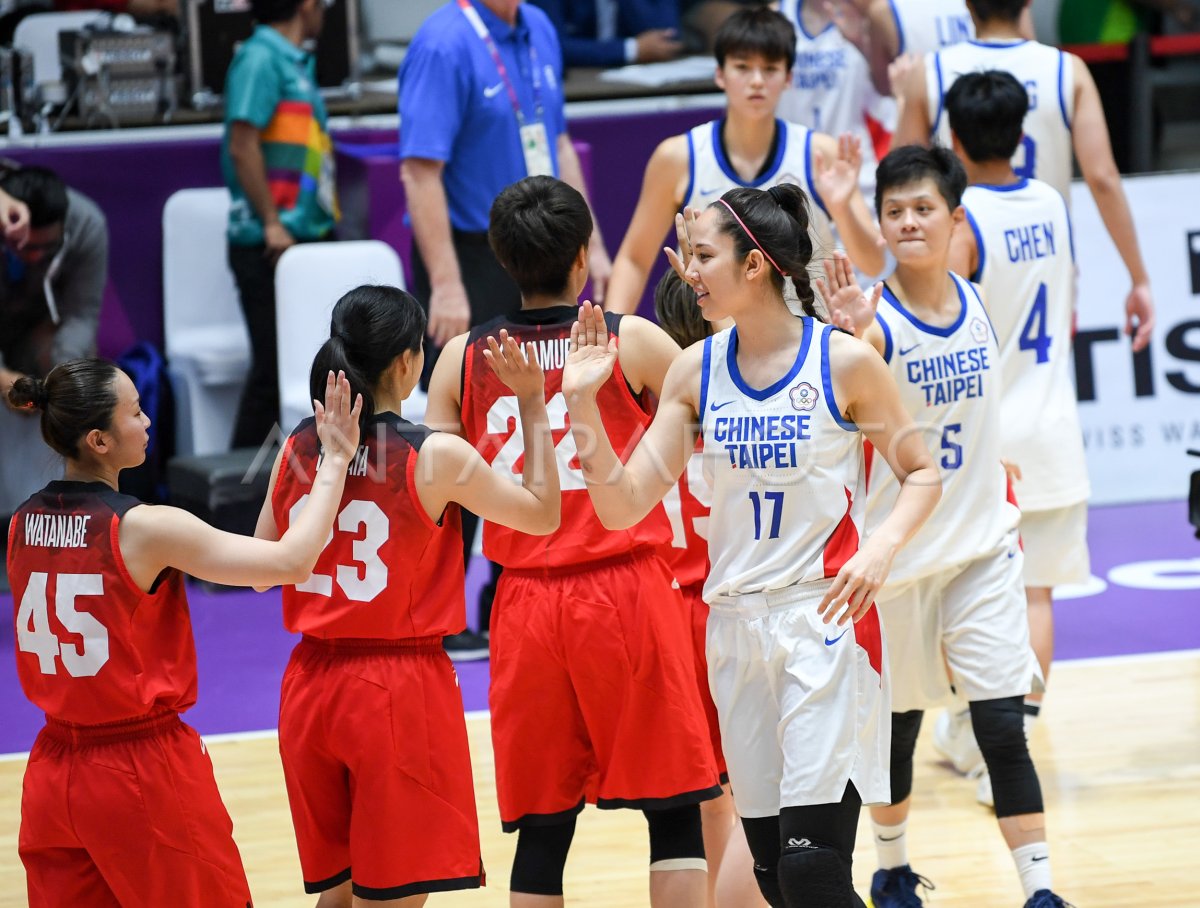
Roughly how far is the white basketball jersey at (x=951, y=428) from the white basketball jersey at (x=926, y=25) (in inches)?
127

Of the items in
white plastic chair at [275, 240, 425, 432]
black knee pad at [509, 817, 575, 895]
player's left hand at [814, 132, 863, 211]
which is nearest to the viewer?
black knee pad at [509, 817, 575, 895]

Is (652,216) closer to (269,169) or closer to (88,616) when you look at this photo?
(88,616)

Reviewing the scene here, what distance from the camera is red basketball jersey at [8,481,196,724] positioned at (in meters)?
3.34

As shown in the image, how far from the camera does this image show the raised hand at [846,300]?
13.0ft

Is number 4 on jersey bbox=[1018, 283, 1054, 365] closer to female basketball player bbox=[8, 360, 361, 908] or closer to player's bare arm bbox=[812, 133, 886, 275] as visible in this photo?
player's bare arm bbox=[812, 133, 886, 275]

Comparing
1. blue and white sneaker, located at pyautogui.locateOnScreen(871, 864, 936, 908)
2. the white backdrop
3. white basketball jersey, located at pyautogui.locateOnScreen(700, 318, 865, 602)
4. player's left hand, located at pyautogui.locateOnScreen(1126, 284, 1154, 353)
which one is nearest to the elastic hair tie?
white basketball jersey, located at pyautogui.locateOnScreen(700, 318, 865, 602)

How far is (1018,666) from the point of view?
427 cm

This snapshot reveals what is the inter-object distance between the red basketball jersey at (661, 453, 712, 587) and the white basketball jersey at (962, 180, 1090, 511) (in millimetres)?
1449

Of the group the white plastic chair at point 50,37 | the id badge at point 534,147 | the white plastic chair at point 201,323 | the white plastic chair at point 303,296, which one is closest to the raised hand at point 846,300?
the id badge at point 534,147

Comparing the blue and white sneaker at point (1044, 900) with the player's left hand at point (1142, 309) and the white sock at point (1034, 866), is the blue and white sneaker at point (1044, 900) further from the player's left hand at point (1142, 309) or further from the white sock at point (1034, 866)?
the player's left hand at point (1142, 309)

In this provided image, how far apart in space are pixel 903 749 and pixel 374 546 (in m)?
1.61

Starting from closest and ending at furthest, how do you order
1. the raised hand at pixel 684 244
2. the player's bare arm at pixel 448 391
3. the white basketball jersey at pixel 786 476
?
1. the white basketball jersey at pixel 786 476
2. the raised hand at pixel 684 244
3. the player's bare arm at pixel 448 391

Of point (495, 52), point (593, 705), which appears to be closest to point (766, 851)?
point (593, 705)

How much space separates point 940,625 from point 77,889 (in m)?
2.13
